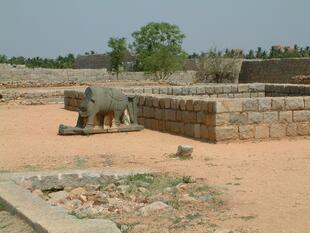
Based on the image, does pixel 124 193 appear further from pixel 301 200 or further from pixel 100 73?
pixel 100 73

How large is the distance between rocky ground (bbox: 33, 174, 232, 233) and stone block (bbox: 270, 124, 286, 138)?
4.56m

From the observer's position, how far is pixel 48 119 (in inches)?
645

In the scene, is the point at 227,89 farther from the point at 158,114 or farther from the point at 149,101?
the point at 158,114

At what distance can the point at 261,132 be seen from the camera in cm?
1185

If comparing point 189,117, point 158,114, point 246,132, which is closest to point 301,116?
point 246,132

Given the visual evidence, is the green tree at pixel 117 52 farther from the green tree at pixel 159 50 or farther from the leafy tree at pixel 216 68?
the leafy tree at pixel 216 68

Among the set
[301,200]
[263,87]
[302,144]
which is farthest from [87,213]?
[263,87]

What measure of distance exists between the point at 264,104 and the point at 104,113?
352 centimetres

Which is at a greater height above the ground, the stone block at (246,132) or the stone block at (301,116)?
the stone block at (301,116)

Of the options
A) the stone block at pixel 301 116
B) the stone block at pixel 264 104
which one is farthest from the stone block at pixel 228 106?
the stone block at pixel 301 116

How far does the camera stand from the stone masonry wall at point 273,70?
101 feet

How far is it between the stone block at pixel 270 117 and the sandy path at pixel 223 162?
1.67 feet

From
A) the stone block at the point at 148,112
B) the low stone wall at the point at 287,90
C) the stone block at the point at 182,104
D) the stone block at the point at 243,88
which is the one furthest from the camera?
the stone block at the point at 243,88

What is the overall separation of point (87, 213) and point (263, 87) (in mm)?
13493
